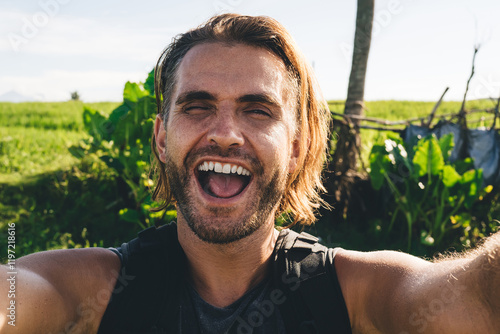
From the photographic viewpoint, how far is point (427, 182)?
5113 millimetres

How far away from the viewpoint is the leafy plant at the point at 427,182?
16.1 ft

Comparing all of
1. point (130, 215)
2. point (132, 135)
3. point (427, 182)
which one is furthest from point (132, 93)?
point (427, 182)

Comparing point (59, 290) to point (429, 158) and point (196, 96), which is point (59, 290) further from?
point (429, 158)

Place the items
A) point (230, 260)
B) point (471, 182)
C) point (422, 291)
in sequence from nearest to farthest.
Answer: point (422, 291)
point (230, 260)
point (471, 182)

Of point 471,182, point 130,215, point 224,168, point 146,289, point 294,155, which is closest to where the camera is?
point 146,289

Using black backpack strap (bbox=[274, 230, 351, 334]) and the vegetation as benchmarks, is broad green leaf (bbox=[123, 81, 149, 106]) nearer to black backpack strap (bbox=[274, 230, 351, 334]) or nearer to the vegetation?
the vegetation

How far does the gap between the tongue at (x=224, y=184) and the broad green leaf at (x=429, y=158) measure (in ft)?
10.6

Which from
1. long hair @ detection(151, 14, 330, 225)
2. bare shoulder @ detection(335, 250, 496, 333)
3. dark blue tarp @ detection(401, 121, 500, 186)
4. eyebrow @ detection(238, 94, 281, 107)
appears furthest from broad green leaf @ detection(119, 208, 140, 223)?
dark blue tarp @ detection(401, 121, 500, 186)

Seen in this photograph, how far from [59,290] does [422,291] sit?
5.22ft

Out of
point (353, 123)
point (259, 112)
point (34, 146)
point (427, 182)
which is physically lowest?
point (34, 146)

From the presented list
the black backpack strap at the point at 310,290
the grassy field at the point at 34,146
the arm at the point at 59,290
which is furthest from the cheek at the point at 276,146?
the grassy field at the point at 34,146

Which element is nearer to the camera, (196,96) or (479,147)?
(196,96)

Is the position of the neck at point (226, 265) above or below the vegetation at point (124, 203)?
above

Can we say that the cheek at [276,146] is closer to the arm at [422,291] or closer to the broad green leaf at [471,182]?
the arm at [422,291]
